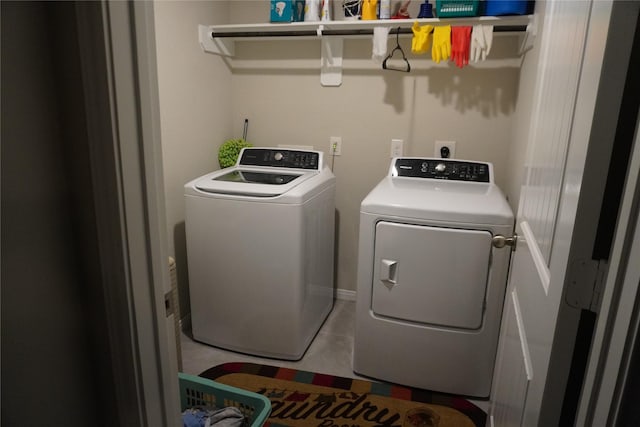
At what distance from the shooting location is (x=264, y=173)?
2.44m

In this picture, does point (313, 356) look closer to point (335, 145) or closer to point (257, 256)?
point (257, 256)

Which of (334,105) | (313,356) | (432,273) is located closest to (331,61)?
(334,105)

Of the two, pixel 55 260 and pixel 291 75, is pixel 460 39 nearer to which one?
pixel 291 75

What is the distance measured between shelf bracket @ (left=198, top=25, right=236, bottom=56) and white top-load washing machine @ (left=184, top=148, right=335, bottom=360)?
2.41 feet

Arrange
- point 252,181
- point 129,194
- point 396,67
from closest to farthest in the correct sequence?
point 129,194, point 252,181, point 396,67

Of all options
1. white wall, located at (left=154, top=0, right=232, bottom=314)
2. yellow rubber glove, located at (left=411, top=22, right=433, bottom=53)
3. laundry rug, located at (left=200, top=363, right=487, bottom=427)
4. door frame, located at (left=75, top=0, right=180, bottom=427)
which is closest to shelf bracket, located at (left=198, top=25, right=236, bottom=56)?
white wall, located at (left=154, top=0, right=232, bottom=314)

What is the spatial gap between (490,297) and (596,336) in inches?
48.9

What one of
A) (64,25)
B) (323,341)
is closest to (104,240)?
(64,25)

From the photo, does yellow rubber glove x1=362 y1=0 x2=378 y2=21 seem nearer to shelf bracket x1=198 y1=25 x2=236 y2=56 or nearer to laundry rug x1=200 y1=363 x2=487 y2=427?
shelf bracket x1=198 y1=25 x2=236 y2=56

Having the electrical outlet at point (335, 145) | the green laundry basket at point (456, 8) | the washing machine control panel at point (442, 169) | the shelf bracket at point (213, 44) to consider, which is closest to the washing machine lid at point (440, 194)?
the washing machine control panel at point (442, 169)

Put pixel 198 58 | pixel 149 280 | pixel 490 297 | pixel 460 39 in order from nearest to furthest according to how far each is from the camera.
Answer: pixel 149 280
pixel 490 297
pixel 460 39
pixel 198 58

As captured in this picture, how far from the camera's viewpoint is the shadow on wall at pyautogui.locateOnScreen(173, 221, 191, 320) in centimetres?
242

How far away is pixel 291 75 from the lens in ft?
8.91

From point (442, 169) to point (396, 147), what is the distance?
1.39 ft
